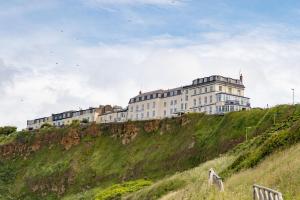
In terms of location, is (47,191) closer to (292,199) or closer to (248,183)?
(248,183)

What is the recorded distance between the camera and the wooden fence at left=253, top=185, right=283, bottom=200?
41.5 ft

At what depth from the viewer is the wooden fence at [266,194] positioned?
12.6 metres

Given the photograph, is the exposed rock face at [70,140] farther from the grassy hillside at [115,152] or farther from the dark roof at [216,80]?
the dark roof at [216,80]

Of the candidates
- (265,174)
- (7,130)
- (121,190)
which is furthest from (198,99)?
(265,174)

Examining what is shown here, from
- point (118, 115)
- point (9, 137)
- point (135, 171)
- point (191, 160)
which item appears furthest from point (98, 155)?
point (118, 115)

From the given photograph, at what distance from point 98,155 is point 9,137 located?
34245 mm

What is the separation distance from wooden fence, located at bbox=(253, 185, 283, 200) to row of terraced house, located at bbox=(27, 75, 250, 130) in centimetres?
10163

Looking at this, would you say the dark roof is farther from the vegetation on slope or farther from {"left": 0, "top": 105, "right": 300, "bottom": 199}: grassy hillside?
the vegetation on slope

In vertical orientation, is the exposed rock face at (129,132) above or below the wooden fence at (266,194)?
above

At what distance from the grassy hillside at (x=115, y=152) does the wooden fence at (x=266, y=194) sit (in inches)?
2105

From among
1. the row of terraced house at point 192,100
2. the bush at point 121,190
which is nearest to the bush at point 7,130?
the row of terraced house at point 192,100

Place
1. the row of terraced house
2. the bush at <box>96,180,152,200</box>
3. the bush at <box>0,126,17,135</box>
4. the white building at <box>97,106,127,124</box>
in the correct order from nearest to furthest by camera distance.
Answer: the bush at <box>96,180,152,200</box> → the row of terraced house → the bush at <box>0,126,17,135</box> → the white building at <box>97,106,127,124</box>

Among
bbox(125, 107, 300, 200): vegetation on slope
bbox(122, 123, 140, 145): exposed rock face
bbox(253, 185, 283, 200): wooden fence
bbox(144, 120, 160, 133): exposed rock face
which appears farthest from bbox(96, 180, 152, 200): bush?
bbox(253, 185, 283, 200): wooden fence

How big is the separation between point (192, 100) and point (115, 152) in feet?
Result: 151
